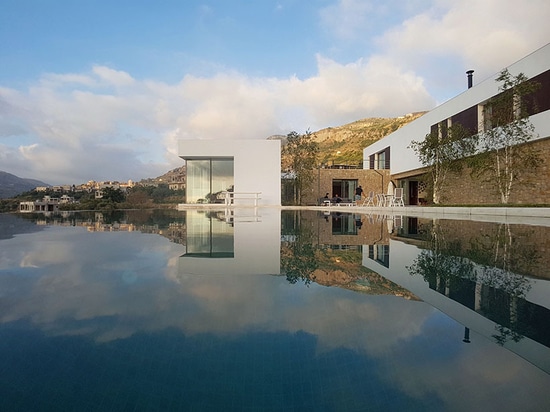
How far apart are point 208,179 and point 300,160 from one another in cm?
558

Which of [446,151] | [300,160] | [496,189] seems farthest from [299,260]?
[300,160]

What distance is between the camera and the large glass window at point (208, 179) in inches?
731

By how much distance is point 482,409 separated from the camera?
817mm

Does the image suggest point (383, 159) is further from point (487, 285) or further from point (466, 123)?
point (487, 285)

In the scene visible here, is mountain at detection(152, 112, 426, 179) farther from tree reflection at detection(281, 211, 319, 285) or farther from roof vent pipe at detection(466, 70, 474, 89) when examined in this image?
tree reflection at detection(281, 211, 319, 285)

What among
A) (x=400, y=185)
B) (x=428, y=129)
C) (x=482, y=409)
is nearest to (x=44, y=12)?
(x=482, y=409)

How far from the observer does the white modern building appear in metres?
10.8

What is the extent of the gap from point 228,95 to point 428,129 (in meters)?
11.4

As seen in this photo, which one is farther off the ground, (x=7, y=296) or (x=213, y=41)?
(x=213, y=41)

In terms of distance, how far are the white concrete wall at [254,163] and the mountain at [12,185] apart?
728 cm

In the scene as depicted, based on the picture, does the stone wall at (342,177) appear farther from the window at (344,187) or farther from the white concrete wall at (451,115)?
the white concrete wall at (451,115)

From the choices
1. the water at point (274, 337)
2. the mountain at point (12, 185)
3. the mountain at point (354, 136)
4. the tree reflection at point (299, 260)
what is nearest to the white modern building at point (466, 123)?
the tree reflection at point (299, 260)

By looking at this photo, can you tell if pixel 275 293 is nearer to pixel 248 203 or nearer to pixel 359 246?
pixel 359 246

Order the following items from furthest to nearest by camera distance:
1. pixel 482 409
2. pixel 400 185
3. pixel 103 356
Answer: pixel 400 185 < pixel 103 356 < pixel 482 409
